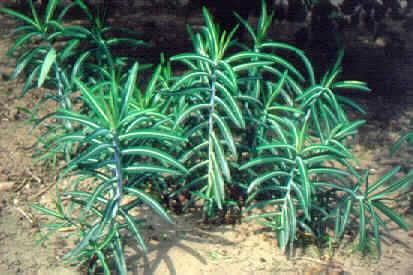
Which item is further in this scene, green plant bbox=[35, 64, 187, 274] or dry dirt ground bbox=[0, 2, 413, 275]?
dry dirt ground bbox=[0, 2, 413, 275]

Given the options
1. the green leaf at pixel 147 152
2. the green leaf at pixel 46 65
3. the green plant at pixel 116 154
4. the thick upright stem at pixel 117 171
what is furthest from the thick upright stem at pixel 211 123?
the green leaf at pixel 46 65

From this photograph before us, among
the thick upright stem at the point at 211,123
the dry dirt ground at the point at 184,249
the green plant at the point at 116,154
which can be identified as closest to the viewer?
the green plant at the point at 116,154

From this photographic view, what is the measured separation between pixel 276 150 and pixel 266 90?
0.54 meters

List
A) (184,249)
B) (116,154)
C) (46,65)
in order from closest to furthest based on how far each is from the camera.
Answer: (116,154) → (46,65) → (184,249)

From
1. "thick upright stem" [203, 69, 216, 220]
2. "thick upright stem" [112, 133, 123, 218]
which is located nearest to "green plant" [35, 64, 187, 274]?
"thick upright stem" [112, 133, 123, 218]

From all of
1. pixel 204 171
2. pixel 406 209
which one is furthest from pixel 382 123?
pixel 204 171

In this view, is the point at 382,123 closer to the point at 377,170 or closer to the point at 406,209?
the point at 377,170

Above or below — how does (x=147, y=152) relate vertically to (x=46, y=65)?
below

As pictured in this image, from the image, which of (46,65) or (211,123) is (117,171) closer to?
(211,123)

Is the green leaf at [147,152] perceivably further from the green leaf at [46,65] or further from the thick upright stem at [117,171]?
the green leaf at [46,65]

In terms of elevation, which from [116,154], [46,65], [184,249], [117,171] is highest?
[46,65]

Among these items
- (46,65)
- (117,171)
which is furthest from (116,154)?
(46,65)

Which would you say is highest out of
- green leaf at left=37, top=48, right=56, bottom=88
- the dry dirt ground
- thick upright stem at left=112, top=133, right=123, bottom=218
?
green leaf at left=37, top=48, right=56, bottom=88

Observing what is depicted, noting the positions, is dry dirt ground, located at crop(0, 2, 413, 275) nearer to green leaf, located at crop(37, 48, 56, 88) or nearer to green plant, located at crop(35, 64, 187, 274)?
green plant, located at crop(35, 64, 187, 274)
